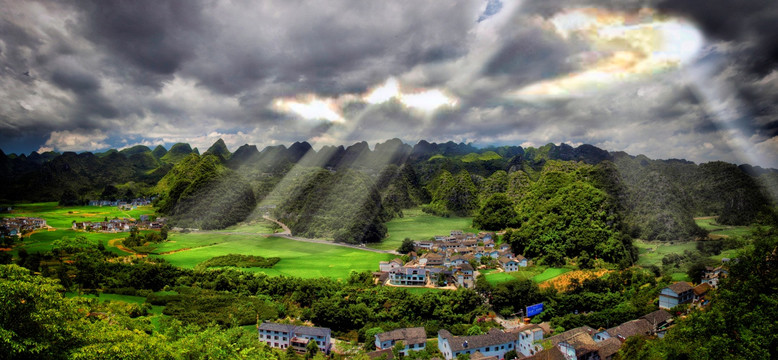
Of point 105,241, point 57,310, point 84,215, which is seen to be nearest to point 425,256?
point 57,310

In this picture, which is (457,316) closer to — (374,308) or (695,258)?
(374,308)

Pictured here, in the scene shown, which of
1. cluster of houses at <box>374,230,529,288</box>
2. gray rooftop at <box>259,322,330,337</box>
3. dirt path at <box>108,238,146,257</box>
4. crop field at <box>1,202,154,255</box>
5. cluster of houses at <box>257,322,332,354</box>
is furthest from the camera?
dirt path at <box>108,238,146,257</box>

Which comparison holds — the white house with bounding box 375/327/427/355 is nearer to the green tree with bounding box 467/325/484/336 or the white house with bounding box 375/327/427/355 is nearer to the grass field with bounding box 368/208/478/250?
the green tree with bounding box 467/325/484/336

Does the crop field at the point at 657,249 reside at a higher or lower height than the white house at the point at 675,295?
higher

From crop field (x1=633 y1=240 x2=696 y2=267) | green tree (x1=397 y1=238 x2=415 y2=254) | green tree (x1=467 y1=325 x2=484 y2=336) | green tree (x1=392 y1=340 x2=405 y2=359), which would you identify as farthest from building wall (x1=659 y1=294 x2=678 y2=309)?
green tree (x1=397 y1=238 x2=415 y2=254)

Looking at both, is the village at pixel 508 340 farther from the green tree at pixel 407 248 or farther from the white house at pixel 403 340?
the green tree at pixel 407 248

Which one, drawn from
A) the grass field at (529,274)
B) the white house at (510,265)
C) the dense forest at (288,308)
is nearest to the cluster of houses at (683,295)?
the dense forest at (288,308)
